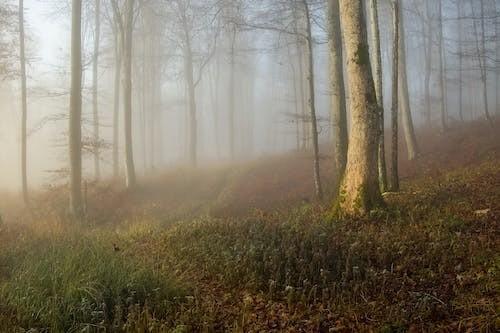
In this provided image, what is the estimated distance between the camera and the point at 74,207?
15.0m

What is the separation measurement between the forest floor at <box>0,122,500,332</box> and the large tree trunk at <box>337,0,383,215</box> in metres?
0.42

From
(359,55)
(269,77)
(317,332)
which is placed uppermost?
(269,77)

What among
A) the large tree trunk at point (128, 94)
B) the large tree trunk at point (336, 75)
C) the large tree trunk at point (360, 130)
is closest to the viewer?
the large tree trunk at point (360, 130)

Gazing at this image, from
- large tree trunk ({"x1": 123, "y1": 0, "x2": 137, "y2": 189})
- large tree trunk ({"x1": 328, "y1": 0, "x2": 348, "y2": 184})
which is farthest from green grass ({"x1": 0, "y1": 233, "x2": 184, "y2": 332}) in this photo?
large tree trunk ({"x1": 123, "y1": 0, "x2": 137, "y2": 189})

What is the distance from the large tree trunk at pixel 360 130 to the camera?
8.83m

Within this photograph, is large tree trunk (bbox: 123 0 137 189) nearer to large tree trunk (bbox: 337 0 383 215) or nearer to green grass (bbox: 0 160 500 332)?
green grass (bbox: 0 160 500 332)

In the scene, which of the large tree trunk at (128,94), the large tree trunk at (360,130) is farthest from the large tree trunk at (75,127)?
the large tree trunk at (360,130)

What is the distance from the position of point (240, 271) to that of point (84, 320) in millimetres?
2150

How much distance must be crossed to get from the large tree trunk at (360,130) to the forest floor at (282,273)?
1.37 ft

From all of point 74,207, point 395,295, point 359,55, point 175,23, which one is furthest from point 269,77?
point 395,295

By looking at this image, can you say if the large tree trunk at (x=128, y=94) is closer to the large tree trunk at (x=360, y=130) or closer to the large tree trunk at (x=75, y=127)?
the large tree trunk at (x=75, y=127)

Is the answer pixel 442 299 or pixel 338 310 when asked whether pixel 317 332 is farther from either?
pixel 442 299

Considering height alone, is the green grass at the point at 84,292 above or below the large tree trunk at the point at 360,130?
below

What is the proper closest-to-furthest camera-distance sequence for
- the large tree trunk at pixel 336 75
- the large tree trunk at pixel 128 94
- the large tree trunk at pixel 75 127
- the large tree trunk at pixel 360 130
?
1. the large tree trunk at pixel 360 130
2. the large tree trunk at pixel 336 75
3. the large tree trunk at pixel 75 127
4. the large tree trunk at pixel 128 94
